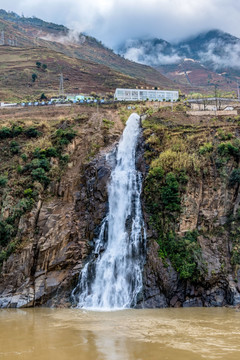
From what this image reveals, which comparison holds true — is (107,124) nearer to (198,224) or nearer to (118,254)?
(198,224)

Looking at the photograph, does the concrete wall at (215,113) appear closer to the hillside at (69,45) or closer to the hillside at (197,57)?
the hillside at (69,45)

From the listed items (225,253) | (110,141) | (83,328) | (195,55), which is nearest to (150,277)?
(225,253)

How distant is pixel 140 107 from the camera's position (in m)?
39.4

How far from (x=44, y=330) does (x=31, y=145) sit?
19277mm

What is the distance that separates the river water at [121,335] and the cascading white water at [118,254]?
212 centimetres

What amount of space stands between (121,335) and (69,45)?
122282 mm

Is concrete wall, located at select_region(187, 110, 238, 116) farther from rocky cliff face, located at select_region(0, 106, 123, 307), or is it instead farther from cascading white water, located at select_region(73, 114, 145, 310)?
rocky cliff face, located at select_region(0, 106, 123, 307)

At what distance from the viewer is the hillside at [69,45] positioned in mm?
98075

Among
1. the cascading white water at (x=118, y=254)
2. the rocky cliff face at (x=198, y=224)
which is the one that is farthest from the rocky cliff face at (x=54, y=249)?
the rocky cliff face at (x=198, y=224)

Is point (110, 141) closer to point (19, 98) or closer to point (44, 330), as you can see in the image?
point (44, 330)

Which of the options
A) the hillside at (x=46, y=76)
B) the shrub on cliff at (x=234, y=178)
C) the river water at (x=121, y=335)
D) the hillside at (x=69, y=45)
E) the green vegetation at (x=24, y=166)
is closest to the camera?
the river water at (x=121, y=335)

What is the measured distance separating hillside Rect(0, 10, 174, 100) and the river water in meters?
61.6

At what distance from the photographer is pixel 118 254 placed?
22.9 meters

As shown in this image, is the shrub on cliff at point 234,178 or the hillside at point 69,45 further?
the hillside at point 69,45
